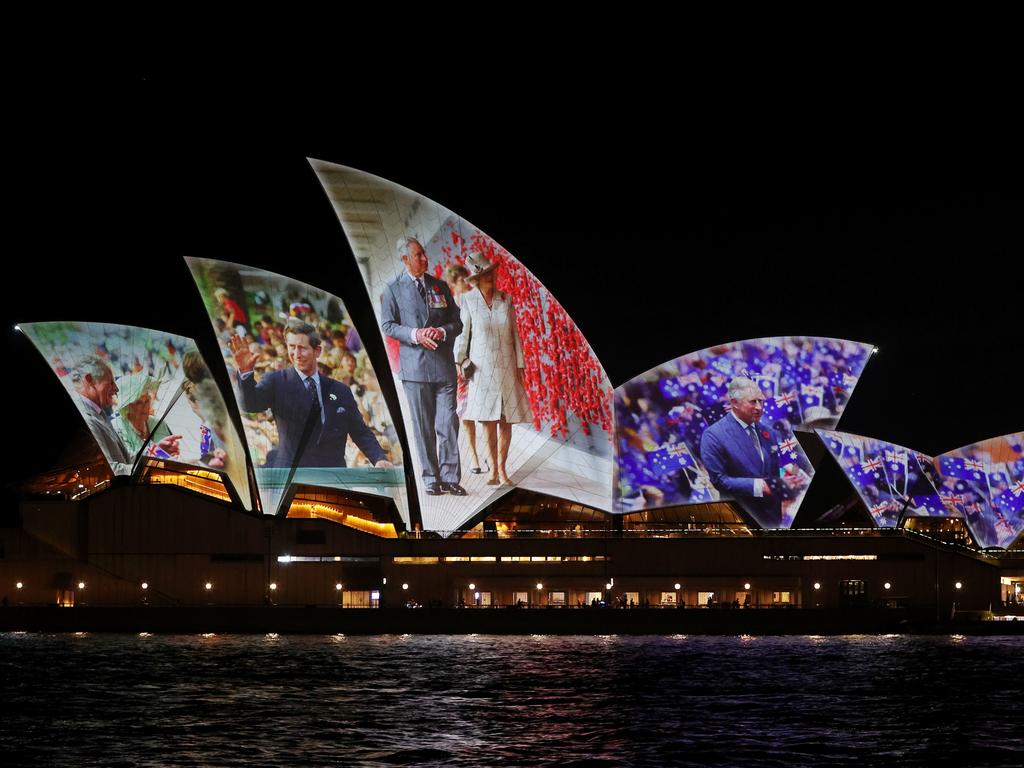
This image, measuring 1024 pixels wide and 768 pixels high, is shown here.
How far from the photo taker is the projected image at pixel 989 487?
3501 inches

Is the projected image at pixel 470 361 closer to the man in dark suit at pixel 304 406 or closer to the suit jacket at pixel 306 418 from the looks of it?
the suit jacket at pixel 306 418

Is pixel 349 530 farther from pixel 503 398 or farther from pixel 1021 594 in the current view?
pixel 1021 594

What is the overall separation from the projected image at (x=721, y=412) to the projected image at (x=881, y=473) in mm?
5245

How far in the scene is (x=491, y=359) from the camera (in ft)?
229

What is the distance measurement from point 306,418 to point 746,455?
846 inches

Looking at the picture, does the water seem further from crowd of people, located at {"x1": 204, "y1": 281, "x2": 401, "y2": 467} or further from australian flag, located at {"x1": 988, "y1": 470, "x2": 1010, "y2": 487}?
australian flag, located at {"x1": 988, "y1": 470, "x2": 1010, "y2": 487}

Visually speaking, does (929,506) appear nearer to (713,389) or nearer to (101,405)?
(713,389)

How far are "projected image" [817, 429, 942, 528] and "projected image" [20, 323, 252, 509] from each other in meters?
31.1

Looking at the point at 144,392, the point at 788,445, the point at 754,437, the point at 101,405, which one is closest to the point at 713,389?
the point at 754,437

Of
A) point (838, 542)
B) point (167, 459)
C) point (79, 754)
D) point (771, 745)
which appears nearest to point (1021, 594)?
point (838, 542)

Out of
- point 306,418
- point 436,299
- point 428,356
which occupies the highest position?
point 436,299

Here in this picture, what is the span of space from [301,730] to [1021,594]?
195 feet

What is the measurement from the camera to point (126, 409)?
2928 inches

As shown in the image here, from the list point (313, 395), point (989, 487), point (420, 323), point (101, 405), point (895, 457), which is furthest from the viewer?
→ point (989, 487)
